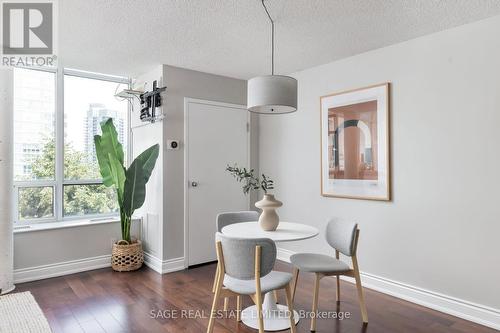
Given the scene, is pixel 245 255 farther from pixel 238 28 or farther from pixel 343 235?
pixel 238 28

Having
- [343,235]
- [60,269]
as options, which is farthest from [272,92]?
[60,269]

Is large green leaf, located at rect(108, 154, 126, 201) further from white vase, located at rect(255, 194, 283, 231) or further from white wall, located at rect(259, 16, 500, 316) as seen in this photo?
white wall, located at rect(259, 16, 500, 316)

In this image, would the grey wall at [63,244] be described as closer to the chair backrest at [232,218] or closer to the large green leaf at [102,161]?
the large green leaf at [102,161]

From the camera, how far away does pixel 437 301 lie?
2.78 metres

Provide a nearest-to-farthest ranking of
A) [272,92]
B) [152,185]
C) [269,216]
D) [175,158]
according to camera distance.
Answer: [272,92], [269,216], [175,158], [152,185]

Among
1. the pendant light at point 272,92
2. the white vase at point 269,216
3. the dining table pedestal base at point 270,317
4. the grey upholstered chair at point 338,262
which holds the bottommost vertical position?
the dining table pedestal base at point 270,317

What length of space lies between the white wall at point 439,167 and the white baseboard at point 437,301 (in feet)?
0.16

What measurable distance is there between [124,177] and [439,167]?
10.7 feet

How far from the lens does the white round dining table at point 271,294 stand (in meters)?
2.36

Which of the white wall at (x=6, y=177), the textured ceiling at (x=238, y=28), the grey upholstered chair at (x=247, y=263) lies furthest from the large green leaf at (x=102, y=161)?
A: the grey upholstered chair at (x=247, y=263)

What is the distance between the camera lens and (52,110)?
13.1 feet

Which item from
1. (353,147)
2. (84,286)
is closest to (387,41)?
(353,147)

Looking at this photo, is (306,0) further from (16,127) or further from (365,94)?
(16,127)

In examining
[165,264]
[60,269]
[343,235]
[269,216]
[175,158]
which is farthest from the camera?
[175,158]
